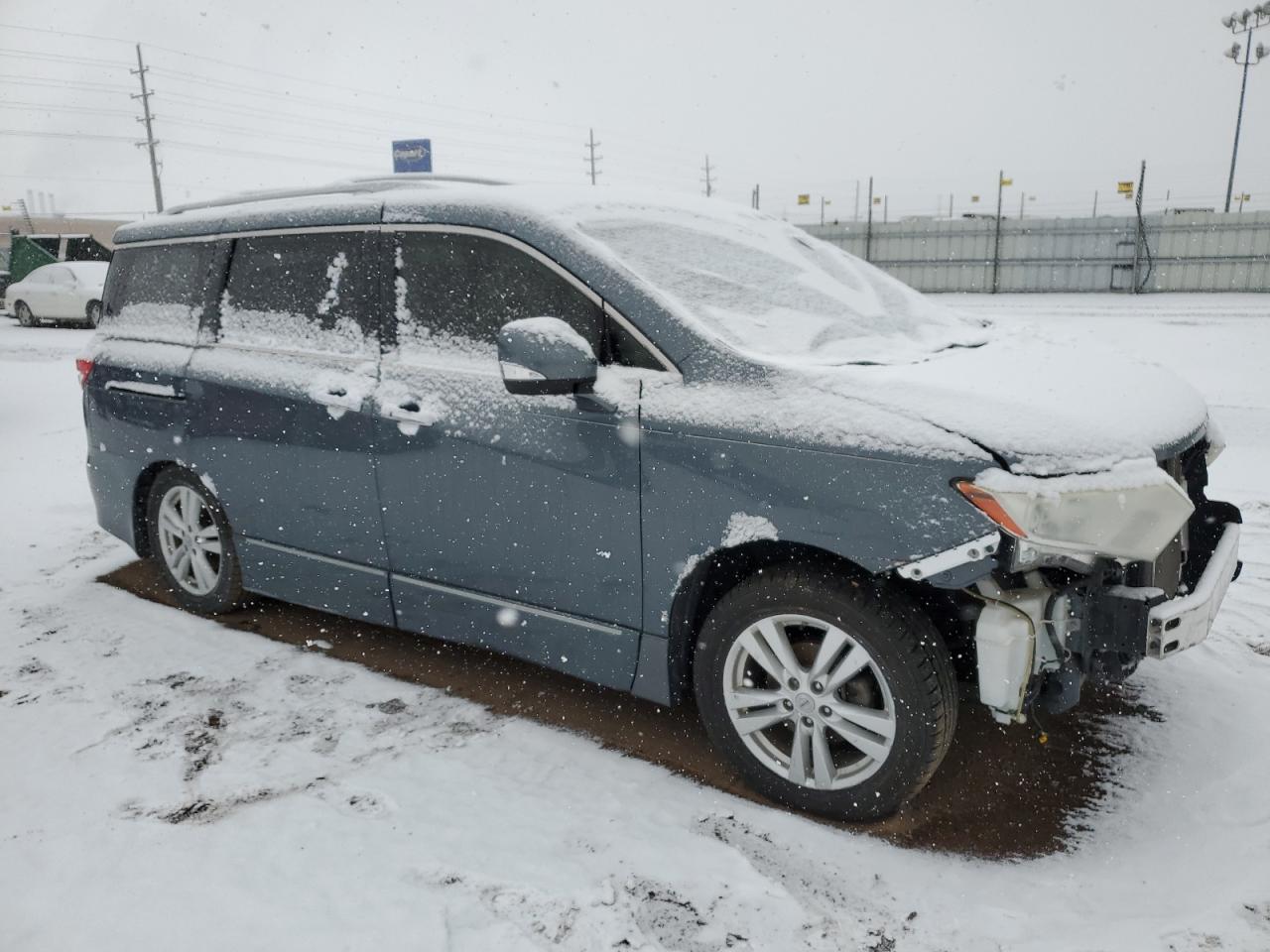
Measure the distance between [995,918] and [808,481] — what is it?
1.16 m

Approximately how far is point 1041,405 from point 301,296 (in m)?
2.71

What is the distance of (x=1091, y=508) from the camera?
2.28m

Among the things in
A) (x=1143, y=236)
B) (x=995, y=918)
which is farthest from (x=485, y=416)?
(x=1143, y=236)

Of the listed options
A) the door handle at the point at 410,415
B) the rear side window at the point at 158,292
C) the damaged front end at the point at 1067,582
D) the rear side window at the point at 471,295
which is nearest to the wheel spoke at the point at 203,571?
the rear side window at the point at 158,292

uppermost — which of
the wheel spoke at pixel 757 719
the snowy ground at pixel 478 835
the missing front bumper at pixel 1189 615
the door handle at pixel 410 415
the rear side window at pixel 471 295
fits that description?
the rear side window at pixel 471 295

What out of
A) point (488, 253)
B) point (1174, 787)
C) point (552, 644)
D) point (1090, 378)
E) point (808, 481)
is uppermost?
point (488, 253)

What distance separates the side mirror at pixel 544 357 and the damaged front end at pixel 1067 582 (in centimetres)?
106

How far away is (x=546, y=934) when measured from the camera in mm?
2230

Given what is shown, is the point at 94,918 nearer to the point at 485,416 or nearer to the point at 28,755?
the point at 28,755

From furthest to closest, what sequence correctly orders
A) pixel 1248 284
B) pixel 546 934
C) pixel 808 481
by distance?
1. pixel 1248 284
2. pixel 808 481
3. pixel 546 934

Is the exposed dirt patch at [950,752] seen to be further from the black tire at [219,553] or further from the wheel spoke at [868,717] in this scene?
the wheel spoke at [868,717]

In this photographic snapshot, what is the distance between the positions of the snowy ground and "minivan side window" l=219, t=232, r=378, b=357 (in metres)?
1.32

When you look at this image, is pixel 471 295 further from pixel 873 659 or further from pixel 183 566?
pixel 183 566

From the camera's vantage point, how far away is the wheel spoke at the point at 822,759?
104 inches
